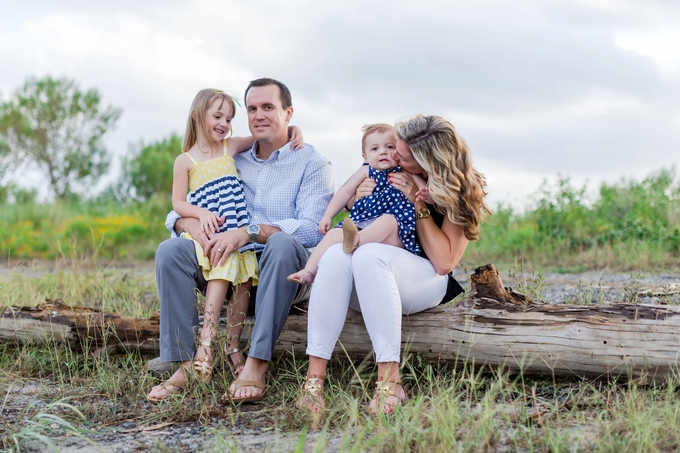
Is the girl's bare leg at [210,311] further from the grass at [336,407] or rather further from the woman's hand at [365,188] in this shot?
the woman's hand at [365,188]

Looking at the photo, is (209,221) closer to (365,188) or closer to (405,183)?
(365,188)

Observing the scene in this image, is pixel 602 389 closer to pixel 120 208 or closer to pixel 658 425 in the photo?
pixel 658 425

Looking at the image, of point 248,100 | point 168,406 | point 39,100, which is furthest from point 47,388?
point 39,100

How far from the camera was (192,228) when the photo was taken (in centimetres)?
390

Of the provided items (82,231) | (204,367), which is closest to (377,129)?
(204,367)

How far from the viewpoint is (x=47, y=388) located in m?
4.00

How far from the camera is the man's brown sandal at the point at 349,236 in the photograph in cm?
317

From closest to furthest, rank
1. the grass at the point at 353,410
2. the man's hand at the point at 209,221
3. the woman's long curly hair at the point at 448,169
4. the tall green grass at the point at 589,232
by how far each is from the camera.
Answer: the grass at the point at 353,410, the woman's long curly hair at the point at 448,169, the man's hand at the point at 209,221, the tall green grass at the point at 589,232

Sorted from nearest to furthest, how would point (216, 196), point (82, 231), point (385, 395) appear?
1. point (385, 395)
2. point (216, 196)
3. point (82, 231)

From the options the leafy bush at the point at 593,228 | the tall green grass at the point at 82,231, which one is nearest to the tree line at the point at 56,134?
the tall green grass at the point at 82,231

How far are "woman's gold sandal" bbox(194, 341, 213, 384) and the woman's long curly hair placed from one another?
4.73 ft

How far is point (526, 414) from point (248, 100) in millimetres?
2424

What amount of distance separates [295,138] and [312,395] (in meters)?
1.75

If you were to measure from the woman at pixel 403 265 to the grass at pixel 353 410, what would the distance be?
6.6 inches
